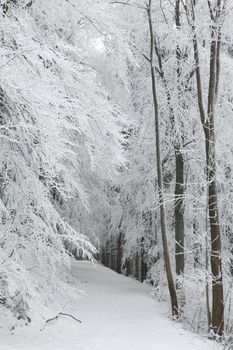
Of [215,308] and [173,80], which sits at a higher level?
[173,80]

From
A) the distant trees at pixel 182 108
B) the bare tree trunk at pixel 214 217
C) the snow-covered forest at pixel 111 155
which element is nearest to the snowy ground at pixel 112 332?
the snow-covered forest at pixel 111 155

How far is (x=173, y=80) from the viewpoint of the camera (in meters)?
13.0

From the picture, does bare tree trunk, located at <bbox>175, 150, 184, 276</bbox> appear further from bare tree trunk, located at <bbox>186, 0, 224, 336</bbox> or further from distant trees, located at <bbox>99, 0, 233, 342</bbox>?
bare tree trunk, located at <bbox>186, 0, 224, 336</bbox>

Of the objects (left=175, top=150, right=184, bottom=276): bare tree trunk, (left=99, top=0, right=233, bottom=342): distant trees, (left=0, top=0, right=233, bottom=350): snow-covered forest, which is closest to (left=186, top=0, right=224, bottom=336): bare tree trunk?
(left=0, top=0, right=233, bottom=350): snow-covered forest

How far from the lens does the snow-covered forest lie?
7.39m

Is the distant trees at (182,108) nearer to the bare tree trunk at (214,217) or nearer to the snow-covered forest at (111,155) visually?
the snow-covered forest at (111,155)

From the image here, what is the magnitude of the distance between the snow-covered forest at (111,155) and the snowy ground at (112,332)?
34 millimetres

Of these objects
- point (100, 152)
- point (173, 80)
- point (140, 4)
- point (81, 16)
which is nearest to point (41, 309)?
point (100, 152)

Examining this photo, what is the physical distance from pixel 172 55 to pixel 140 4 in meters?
1.62

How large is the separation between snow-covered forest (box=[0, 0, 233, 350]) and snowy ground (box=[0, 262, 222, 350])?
3 cm

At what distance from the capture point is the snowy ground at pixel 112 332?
7.41 meters

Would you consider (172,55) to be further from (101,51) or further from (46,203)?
(46,203)

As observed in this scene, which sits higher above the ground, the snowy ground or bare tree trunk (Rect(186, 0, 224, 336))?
bare tree trunk (Rect(186, 0, 224, 336))

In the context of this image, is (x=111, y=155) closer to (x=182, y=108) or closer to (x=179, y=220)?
(x=182, y=108)
